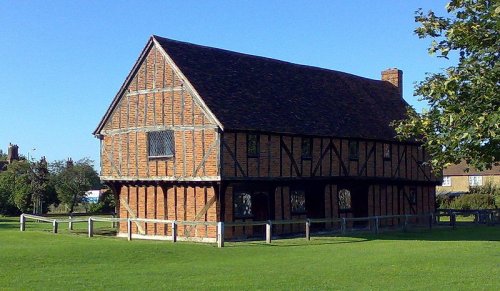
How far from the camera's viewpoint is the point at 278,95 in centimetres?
3416

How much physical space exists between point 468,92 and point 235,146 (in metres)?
12.9

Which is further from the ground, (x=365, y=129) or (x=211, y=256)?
(x=365, y=129)

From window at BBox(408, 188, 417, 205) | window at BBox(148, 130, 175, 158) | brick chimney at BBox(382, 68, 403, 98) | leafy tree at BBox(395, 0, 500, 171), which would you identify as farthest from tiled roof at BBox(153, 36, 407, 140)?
leafy tree at BBox(395, 0, 500, 171)

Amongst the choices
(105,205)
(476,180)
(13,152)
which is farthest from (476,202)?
(13,152)

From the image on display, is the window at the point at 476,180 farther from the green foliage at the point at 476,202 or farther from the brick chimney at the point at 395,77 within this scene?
the brick chimney at the point at 395,77

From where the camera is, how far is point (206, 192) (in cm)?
2953

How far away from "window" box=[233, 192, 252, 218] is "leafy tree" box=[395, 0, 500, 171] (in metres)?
11.8

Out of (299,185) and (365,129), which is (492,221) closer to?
(365,129)

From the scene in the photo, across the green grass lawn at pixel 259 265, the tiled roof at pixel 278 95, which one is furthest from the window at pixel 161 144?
the green grass lawn at pixel 259 265

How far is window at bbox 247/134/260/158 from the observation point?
1176 inches

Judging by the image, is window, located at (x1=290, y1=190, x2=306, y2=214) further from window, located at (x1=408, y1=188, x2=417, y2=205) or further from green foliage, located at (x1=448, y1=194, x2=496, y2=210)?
green foliage, located at (x1=448, y1=194, x2=496, y2=210)

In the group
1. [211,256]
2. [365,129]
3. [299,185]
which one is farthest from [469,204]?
[211,256]

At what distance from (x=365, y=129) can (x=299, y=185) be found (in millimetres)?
6321

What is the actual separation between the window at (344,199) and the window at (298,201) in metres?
2.92
